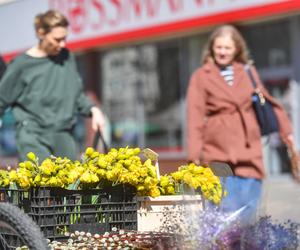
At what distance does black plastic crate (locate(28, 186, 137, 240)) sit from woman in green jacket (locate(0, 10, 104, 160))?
2.56 meters

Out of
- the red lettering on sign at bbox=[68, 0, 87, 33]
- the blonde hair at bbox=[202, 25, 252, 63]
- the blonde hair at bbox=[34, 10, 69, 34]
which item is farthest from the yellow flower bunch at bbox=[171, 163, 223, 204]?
the red lettering on sign at bbox=[68, 0, 87, 33]

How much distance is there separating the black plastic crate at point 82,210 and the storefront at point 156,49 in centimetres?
791

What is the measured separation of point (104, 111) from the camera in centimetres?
1548

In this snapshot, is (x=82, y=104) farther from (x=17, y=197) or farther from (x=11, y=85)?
(x=17, y=197)

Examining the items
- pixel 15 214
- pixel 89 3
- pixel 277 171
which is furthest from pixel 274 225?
pixel 89 3

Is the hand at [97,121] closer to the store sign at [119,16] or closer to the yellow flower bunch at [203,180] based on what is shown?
the yellow flower bunch at [203,180]

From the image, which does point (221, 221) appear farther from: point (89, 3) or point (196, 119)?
point (89, 3)

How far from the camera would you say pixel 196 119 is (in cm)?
627

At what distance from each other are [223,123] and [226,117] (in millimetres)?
47

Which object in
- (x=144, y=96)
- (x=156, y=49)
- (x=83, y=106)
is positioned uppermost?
(x=156, y=49)

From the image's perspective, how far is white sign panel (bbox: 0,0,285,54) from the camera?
12.8 metres

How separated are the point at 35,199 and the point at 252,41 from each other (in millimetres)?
9543

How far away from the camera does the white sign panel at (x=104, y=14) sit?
12773mm

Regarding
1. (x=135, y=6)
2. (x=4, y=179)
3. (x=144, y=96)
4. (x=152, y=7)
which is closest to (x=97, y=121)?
(x=4, y=179)
